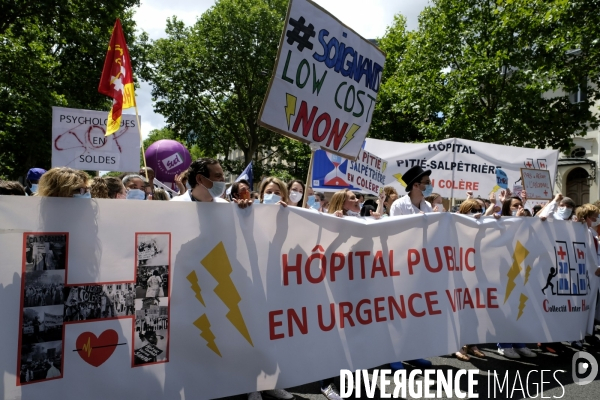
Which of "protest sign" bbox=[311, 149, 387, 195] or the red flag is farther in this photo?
"protest sign" bbox=[311, 149, 387, 195]

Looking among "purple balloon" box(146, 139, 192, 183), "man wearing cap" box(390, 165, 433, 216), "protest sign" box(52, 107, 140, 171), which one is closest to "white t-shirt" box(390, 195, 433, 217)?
"man wearing cap" box(390, 165, 433, 216)

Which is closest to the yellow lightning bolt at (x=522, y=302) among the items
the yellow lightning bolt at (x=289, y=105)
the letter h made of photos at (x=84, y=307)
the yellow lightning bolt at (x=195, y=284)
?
the yellow lightning bolt at (x=289, y=105)

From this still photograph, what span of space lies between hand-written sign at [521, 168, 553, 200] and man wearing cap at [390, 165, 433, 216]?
9.73ft

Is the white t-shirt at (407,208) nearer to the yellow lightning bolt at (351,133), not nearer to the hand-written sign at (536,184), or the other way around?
the yellow lightning bolt at (351,133)

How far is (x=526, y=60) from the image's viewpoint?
60.0ft

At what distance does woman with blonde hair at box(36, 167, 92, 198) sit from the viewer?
311 cm

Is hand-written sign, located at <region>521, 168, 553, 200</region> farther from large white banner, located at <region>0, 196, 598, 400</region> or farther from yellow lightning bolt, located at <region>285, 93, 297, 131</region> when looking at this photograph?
yellow lightning bolt, located at <region>285, 93, 297, 131</region>

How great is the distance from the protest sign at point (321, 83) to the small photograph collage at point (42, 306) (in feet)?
5.83

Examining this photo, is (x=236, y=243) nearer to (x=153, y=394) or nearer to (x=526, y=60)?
(x=153, y=394)

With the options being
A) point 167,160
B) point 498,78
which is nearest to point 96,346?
point 167,160

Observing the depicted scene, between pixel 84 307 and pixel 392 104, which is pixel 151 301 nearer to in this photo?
pixel 84 307

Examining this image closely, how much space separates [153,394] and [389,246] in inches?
87.4

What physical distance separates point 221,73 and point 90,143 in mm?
25852

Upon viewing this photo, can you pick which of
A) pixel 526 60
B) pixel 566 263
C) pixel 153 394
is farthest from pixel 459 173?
pixel 526 60
